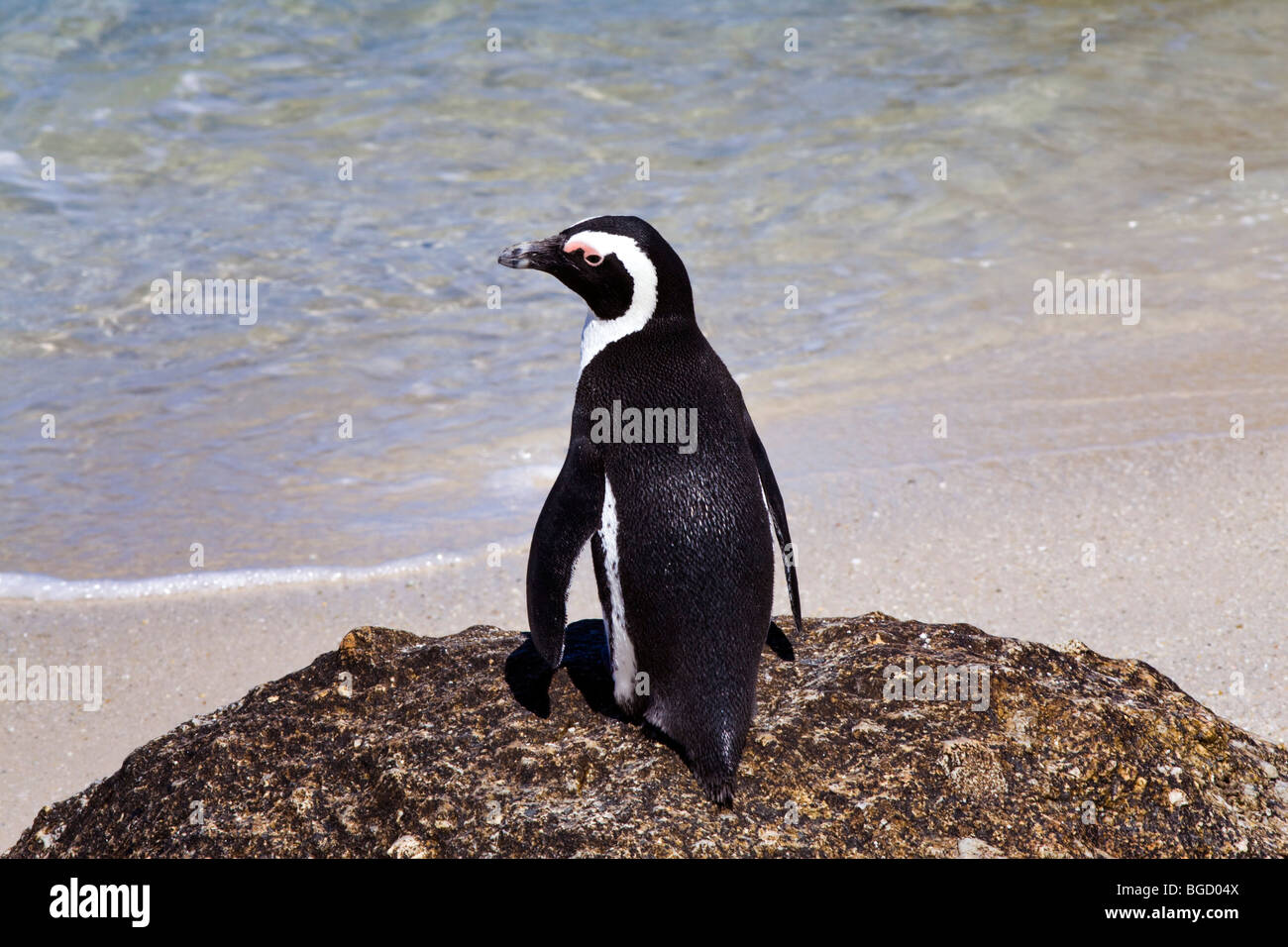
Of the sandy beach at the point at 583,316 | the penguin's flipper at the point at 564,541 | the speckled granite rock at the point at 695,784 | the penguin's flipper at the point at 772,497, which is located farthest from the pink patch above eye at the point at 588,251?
the sandy beach at the point at 583,316

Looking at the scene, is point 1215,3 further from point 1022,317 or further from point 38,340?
point 38,340

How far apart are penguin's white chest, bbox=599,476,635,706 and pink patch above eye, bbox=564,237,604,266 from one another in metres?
0.45

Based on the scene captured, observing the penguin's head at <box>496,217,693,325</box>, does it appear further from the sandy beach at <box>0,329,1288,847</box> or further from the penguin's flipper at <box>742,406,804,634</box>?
the sandy beach at <box>0,329,1288,847</box>

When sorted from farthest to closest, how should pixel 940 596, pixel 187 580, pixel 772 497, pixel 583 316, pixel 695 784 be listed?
pixel 583 316
pixel 187 580
pixel 940 596
pixel 772 497
pixel 695 784

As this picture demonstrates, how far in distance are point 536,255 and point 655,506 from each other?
61 cm

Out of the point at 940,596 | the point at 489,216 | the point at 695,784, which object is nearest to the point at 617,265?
the point at 695,784

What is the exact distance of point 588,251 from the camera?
9.19 ft

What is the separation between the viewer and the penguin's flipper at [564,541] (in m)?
2.78

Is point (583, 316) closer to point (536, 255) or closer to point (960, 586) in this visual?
point (960, 586)

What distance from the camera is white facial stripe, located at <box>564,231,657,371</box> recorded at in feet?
9.14

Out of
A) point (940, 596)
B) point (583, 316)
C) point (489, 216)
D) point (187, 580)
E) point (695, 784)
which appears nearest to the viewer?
point (695, 784)

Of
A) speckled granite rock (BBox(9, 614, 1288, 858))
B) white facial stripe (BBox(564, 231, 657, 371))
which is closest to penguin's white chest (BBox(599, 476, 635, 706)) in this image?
speckled granite rock (BBox(9, 614, 1288, 858))

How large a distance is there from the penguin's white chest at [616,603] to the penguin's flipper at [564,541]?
0.02 m

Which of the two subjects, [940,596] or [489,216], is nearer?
[940,596]
